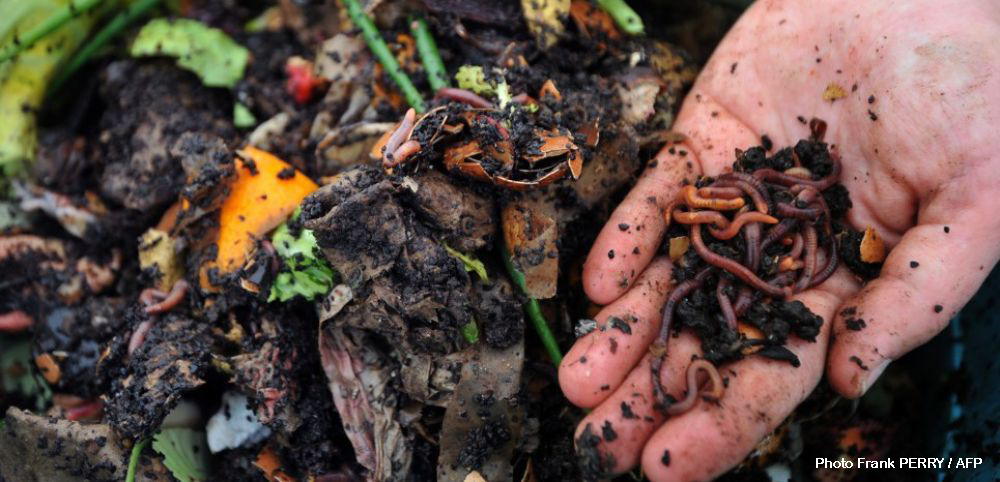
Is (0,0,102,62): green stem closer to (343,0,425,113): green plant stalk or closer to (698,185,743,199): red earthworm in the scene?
(343,0,425,113): green plant stalk

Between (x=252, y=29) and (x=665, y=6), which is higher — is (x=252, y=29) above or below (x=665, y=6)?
below

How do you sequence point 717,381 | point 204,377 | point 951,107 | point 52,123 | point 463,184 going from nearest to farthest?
point 717,381 < point 951,107 < point 463,184 < point 204,377 < point 52,123

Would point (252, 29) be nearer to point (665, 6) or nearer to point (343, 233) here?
point (343, 233)

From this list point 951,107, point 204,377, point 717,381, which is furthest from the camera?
point 204,377

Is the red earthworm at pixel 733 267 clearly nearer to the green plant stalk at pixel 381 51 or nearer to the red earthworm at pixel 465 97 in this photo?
the red earthworm at pixel 465 97

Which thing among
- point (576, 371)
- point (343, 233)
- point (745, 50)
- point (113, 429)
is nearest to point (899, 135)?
point (745, 50)

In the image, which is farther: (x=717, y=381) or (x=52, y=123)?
(x=52, y=123)

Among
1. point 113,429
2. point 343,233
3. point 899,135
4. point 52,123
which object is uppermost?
point 899,135

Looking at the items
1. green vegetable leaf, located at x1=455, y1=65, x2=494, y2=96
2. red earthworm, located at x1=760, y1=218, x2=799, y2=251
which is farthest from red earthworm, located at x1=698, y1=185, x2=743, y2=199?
green vegetable leaf, located at x1=455, y1=65, x2=494, y2=96
